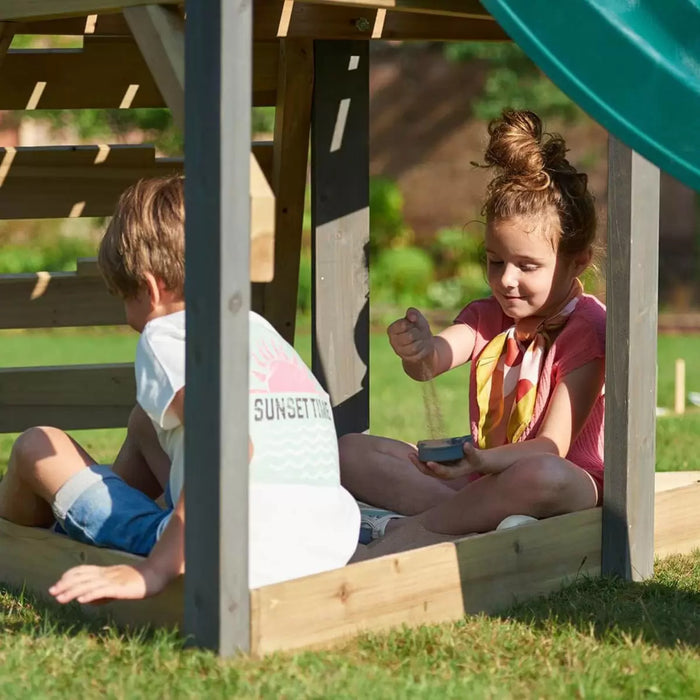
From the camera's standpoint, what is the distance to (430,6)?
3510mm

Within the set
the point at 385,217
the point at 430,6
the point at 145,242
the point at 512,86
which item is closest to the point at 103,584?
the point at 145,242

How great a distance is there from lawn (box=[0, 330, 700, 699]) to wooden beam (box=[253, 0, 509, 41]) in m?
1.87

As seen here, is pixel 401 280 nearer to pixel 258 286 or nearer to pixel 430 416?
pixel 258 286

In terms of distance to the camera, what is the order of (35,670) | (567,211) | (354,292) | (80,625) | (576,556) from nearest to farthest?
(35,670)
(80,625)
(576,556)
(567,211)
(354,292)

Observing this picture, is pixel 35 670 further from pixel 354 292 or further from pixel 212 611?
pixel 354 292

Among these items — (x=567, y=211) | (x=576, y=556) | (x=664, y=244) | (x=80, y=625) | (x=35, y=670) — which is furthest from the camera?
(x=664, y=244)

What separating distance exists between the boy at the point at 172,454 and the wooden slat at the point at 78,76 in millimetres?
1691

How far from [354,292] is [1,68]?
1604 millimetres

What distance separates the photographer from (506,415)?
4.04 meters

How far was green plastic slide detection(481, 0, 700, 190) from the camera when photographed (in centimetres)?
310

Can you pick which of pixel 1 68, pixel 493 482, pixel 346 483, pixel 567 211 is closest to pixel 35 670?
pixel 493 482

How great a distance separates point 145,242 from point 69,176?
6.86ft

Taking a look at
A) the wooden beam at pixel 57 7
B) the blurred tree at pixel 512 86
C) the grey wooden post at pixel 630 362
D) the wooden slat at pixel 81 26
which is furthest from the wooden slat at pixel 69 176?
the blurred tree at pixel 512 86

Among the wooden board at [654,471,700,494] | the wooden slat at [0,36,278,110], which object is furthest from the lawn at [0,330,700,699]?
the wooden slat at [0,36,278,110]
